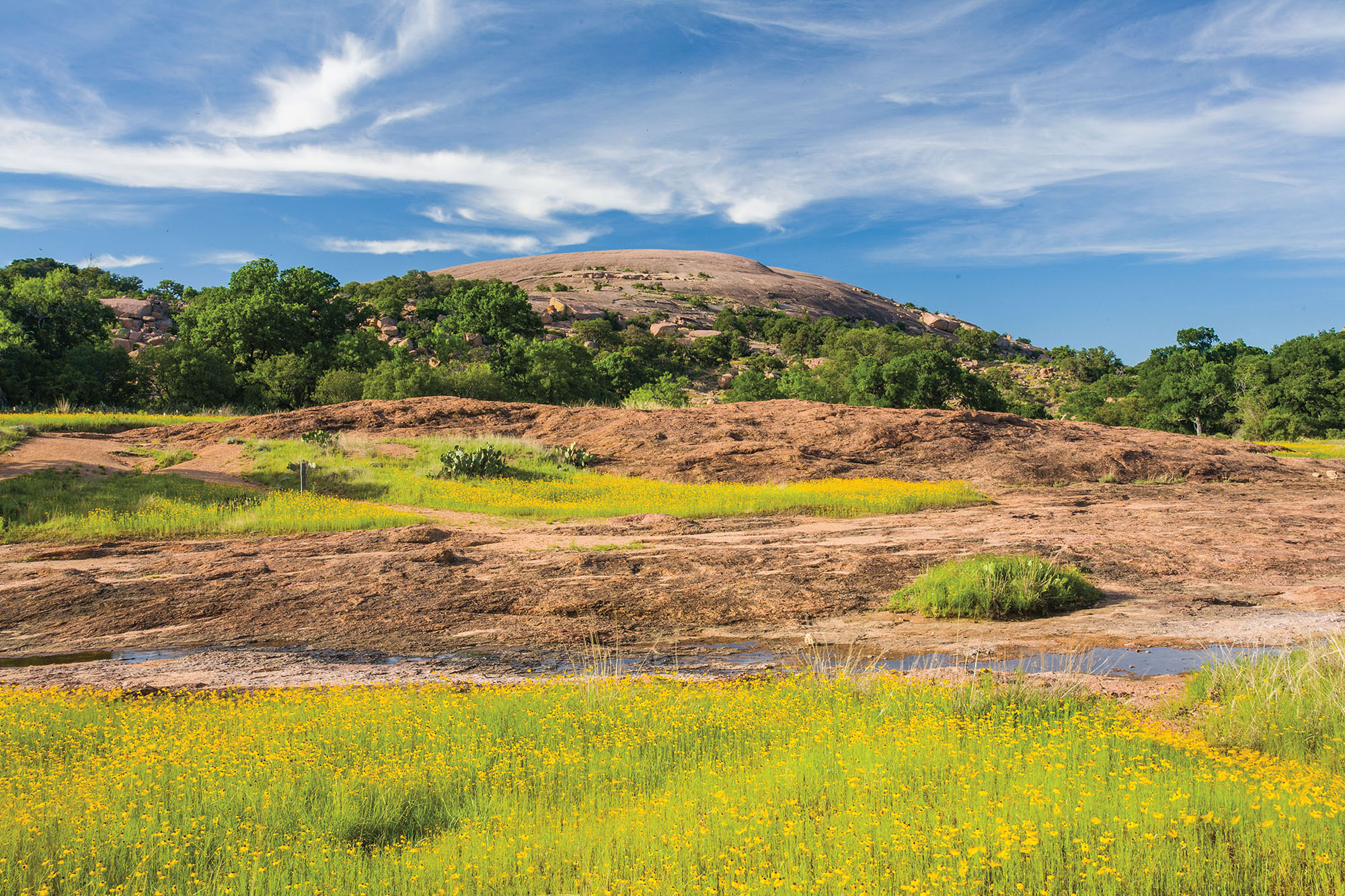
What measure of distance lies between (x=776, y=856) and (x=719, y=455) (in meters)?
23.8

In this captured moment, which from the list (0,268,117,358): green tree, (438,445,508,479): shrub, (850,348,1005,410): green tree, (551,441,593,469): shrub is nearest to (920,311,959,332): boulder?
(850,348,1005,410): green tree

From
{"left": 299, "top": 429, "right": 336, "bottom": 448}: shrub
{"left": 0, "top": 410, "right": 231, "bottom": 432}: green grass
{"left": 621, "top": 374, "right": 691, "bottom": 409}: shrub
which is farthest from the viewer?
{"left": 621, "top": 374, "right": 691, "bottom": 409}: shrub

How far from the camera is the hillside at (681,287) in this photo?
345 feet

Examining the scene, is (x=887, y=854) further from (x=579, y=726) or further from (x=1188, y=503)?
(x=1188, y=503)

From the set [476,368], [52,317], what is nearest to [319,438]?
[476,368]

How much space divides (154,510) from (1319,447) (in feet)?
182

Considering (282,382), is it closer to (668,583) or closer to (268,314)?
(268,314)

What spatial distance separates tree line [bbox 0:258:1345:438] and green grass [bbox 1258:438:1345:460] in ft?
8.06

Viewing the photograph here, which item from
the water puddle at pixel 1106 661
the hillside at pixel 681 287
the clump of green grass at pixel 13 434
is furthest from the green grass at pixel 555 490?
the hillside at pixel 681 287

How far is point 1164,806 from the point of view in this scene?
15.2ft

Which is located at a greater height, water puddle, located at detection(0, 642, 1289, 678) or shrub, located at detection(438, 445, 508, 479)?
shrub, located at detection(438, 445, 508, 479)

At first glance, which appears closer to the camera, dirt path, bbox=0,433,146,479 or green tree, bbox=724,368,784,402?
dirt path, bbox=0,433,146,479

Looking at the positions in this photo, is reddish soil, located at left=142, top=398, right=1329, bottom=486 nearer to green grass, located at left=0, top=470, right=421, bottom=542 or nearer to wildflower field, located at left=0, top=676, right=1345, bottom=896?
green grass, located at left=0, top=470, right=421, bottom=542

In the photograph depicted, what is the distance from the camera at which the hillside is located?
105062mm
